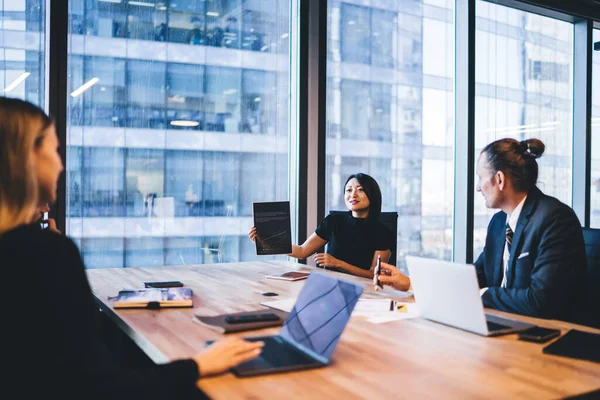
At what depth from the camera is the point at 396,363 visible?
1.38 m

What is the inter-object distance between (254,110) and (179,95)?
0.59 m

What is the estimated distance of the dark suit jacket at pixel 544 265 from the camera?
1.95 m

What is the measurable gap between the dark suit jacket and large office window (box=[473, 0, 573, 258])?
2.79 metres

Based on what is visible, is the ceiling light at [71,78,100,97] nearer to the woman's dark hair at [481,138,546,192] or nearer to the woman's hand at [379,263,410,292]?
the woman's hand at [379,263,410,292]

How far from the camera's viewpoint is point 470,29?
4.75 metres

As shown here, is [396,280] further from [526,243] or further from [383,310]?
[526,243]

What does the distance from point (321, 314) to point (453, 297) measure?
1.55 ft

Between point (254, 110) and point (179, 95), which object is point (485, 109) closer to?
point (254, 110)

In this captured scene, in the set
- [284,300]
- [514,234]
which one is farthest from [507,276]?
[284,300]

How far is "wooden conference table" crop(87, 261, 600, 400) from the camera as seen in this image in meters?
1.18

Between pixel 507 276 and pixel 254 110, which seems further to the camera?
pixel 254 110

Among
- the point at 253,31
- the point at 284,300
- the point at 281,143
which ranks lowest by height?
the point at 284,300

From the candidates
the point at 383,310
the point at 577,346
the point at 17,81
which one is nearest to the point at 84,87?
the point at 17,81

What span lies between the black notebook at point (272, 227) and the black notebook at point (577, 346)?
1.78 metres
